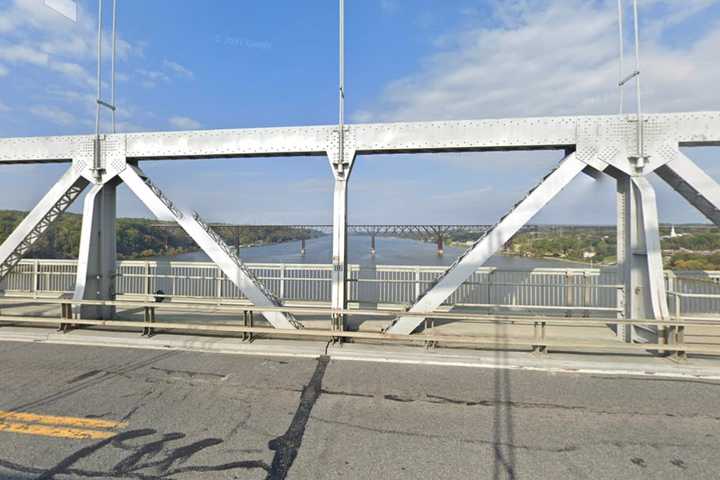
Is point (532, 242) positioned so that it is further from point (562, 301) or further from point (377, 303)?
point (377, 303)

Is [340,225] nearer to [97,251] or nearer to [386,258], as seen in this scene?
[97,251]

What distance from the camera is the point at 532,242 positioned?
19125 mm

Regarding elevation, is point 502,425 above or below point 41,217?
below

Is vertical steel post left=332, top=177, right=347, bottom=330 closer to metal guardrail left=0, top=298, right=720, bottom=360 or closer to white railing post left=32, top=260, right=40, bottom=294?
metal guardrail left=0, top=298, right=720, bottom=360

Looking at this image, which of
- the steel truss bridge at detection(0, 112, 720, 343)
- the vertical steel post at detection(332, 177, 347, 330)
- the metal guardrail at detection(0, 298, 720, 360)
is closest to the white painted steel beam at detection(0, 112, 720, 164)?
the steel truss bridge at detection(0, 112, 720, 343)

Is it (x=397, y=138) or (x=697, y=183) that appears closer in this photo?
(x=697, y=183)

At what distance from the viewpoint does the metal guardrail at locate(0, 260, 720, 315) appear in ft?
30.1

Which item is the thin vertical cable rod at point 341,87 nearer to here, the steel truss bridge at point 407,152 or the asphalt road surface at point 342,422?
the steel truss bridge at point 407,152

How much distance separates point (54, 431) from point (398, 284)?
7.64 metres

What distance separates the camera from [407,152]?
7305mm

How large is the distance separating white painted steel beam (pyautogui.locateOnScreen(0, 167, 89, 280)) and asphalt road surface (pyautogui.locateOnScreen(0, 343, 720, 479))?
329cm

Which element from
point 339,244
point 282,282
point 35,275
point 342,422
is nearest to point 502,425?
point 342,422

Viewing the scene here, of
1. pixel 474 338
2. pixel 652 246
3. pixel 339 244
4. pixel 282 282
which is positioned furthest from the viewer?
pixel 282 282

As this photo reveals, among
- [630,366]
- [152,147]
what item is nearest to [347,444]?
[630,366]
